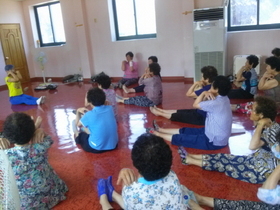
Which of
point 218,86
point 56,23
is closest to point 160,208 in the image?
point 218,86

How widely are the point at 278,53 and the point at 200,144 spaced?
2.69 metres

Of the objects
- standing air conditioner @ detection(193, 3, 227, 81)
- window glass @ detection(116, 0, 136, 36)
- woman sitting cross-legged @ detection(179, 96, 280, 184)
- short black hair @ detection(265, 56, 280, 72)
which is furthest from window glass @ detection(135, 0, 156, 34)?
woman sitting cross-legged @ detection(179, 96, 280, 184)

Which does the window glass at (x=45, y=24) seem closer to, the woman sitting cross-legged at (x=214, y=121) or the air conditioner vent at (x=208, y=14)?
the air conditioner vent at (x=208, y=14)

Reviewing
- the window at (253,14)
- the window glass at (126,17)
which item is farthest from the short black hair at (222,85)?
the window glass at (126,17)

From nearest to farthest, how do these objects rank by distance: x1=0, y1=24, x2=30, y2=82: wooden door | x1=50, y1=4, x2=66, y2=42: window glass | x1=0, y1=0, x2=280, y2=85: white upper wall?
x1=0, y1=0, x2=280, y2=85: white upper wall
x1=0, y1=24, x2=30, y2=82: wooden door
x1=50, y1=4, x2=66, y2=42: window glass

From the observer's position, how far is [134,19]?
6684 millimetres

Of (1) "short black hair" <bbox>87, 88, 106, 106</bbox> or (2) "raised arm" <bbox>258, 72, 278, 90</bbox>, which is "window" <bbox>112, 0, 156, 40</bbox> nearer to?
(2) "raised arm" <bbox>258, 72, 278, 90</bbox>

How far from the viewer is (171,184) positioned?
1290mm

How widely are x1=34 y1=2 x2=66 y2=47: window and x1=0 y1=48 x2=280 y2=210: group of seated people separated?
518 centimetres

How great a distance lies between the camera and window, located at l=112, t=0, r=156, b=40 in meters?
6.48

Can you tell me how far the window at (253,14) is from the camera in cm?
541

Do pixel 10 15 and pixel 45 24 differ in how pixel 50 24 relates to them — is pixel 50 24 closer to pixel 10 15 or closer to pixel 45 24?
pixel 45 24

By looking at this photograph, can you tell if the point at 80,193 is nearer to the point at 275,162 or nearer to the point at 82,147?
the point at 82,147

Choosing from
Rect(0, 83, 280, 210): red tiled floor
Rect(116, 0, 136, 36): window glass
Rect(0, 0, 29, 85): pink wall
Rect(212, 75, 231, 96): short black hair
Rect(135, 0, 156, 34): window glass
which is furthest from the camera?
Rect(0, 0, 29, 85): pink wall
